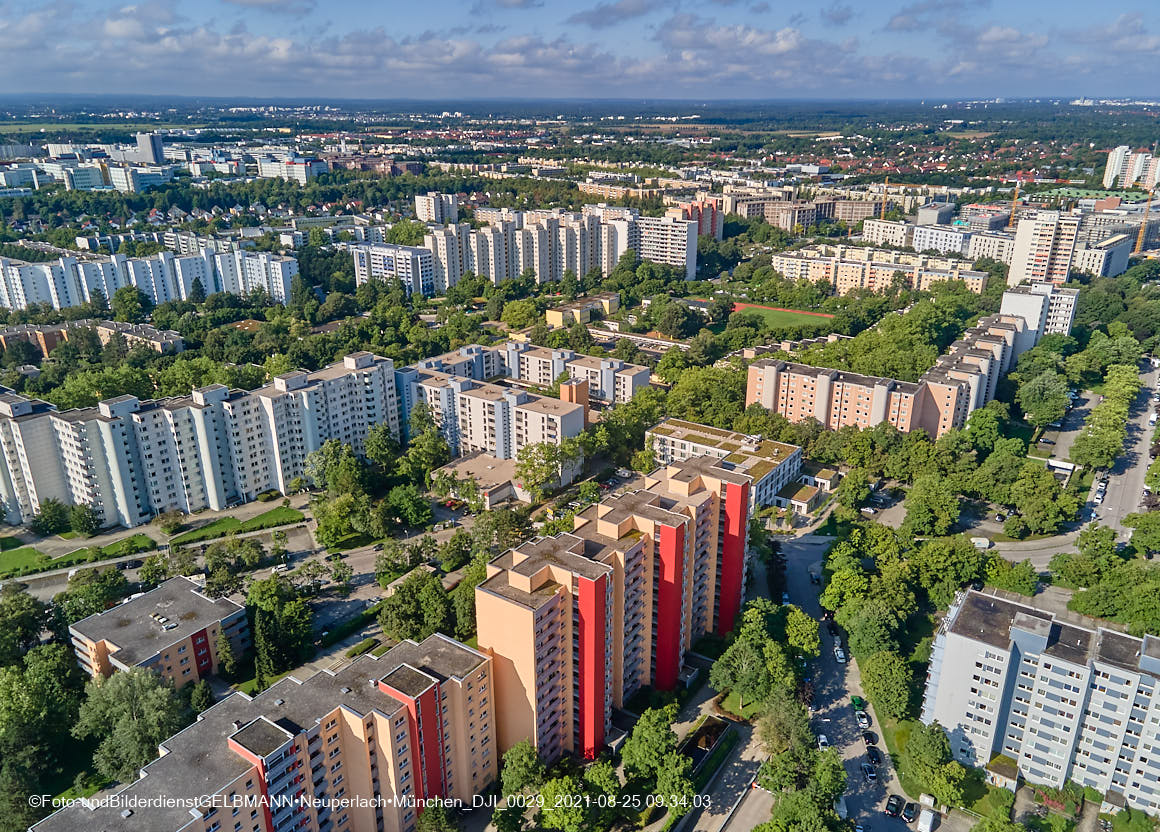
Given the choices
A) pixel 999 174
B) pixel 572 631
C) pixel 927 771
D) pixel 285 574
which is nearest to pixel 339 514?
pixel 285 574

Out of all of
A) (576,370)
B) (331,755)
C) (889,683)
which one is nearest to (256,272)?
(576,370)

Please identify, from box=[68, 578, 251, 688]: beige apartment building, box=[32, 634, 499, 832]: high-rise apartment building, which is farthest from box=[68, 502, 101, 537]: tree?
box=[32, 634, 499, 832]: high-rise apartment building

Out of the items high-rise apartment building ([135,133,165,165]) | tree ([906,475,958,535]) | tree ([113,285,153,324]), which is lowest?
tree ([906,475,958,535])

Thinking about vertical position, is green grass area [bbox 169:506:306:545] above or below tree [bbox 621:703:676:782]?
below

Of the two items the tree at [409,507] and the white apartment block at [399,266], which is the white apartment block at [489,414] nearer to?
the tree at [409,507]

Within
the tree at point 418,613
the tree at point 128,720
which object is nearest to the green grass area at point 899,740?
the tree at point 418,613

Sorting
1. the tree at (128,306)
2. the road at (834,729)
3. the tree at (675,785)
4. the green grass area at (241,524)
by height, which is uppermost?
the tree at (128,306)

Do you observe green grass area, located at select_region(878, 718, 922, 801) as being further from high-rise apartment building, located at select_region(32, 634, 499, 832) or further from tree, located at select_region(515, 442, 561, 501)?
tree, located at select_region(515, 442, 561, 501)
